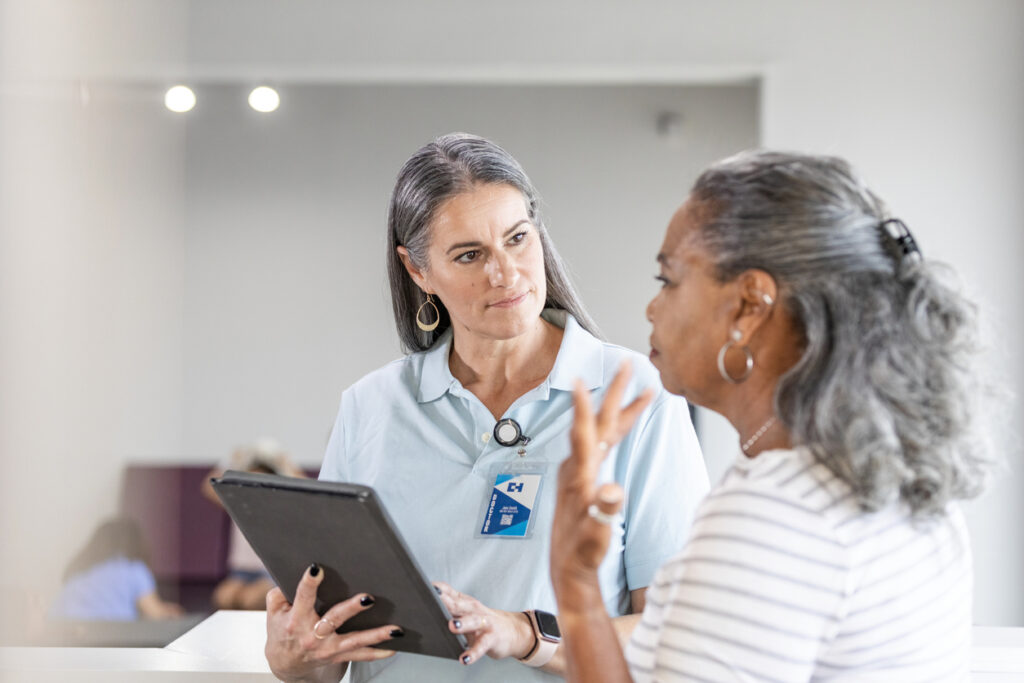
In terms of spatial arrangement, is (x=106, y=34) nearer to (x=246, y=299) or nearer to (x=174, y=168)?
(x=174, y=168)

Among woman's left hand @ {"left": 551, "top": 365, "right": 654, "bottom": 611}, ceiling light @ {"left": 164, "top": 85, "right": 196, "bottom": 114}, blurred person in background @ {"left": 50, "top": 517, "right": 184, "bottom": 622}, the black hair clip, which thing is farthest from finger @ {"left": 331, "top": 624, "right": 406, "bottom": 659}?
ceiling light @ {"left": 164, "top": 85, "right": 196, "bottom": 114}

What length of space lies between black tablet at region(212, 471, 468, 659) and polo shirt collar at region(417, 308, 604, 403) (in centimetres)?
40

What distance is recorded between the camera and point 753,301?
1.05 meters

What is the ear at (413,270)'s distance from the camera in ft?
5.82

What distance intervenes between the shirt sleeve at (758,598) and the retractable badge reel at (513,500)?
58 centimetres

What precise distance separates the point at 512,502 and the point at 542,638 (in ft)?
0.70

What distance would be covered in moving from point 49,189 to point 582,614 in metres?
3.09

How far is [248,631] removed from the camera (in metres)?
2.02

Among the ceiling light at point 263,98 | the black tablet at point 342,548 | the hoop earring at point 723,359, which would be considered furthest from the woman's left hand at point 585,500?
the ceiling light at point 263,98

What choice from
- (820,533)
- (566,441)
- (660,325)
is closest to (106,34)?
(566,441)

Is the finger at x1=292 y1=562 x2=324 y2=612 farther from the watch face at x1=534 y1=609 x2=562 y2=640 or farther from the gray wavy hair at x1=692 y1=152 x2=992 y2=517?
the gray wavy hair at x1=692 y1=152 x2=992 y2=517

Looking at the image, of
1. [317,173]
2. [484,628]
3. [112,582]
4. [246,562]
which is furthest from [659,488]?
[317,173]

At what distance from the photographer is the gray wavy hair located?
0.98 meters

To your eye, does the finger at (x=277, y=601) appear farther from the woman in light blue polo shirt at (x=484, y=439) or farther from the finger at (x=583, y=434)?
the finger at (x=583, y=434)
